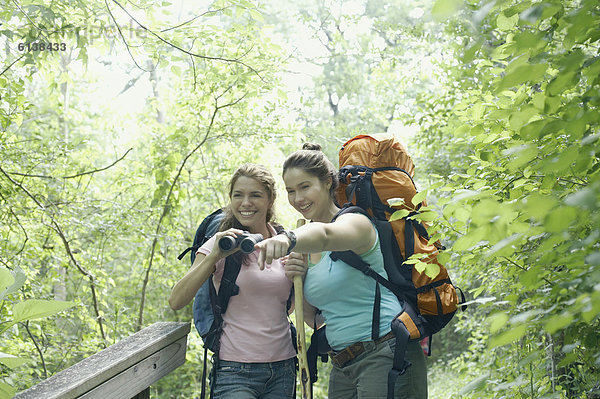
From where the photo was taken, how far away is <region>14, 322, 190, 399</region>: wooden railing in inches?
62.6

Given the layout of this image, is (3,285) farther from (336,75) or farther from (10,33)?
(336,75)

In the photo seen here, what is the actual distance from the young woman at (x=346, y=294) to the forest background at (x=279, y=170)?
301 millimetres

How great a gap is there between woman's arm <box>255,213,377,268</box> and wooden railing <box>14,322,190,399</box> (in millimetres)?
584

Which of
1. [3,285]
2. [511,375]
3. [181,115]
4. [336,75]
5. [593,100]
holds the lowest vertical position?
[511,375]

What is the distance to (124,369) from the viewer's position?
1.91 m

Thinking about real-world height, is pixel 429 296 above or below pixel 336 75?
below

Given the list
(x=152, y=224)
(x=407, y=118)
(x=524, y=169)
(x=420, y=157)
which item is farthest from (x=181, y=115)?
(x=524, y=169)

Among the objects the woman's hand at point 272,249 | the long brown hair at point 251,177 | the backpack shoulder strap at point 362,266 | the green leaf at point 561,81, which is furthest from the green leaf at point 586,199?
the long brown hair at point 251,177

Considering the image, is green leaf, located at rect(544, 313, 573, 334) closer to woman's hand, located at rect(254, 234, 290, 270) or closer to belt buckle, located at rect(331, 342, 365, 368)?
woman's hand, located at rect(254, 234, 290, 270)

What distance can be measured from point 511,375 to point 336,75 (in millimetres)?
16466

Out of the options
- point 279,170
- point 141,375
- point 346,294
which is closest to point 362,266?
point 346,294

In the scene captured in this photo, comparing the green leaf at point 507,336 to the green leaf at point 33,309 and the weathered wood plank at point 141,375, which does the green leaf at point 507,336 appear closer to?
the green leaf at point 33,309

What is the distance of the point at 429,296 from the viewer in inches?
89.6

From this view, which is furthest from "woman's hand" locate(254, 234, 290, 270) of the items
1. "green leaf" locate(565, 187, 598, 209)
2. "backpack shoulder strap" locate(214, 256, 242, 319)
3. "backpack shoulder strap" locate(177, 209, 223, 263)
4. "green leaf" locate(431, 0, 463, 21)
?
"green leaf" locate(565, 187, 598, 209)
